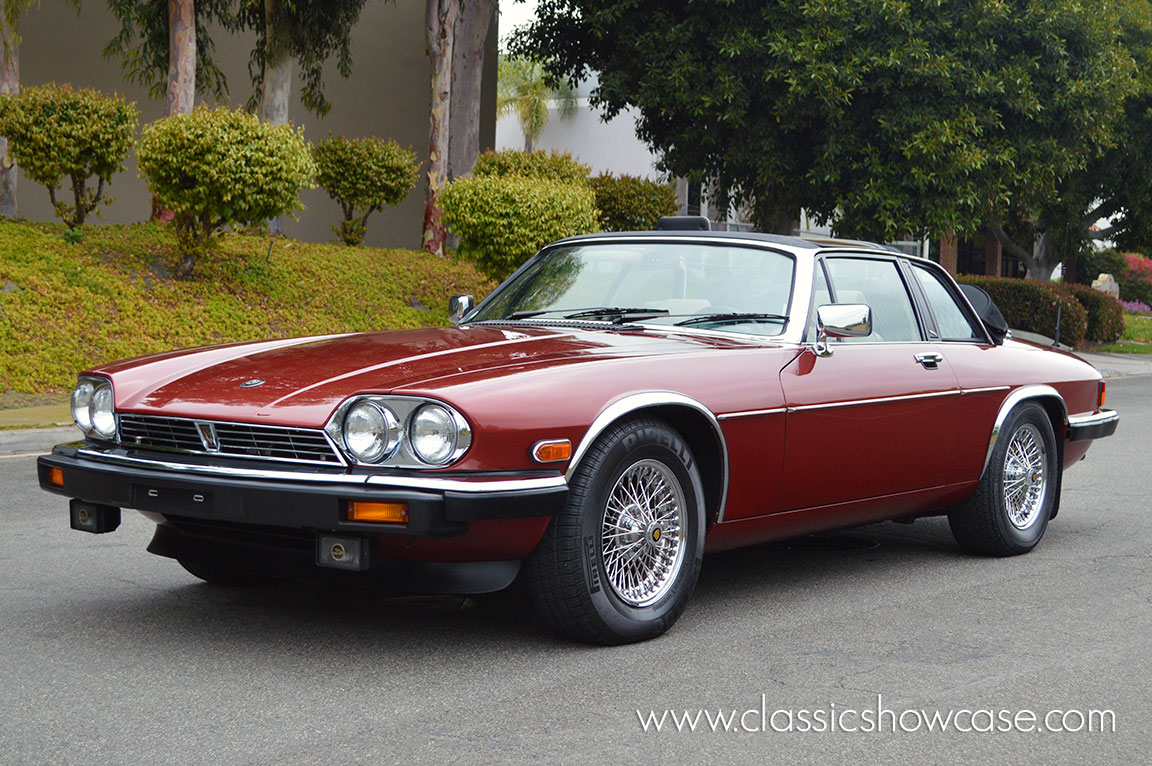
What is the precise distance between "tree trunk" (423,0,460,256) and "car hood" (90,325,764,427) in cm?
1441

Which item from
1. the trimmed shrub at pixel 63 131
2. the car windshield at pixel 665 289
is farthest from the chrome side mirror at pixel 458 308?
the trimmed shrub at pixel 63 131

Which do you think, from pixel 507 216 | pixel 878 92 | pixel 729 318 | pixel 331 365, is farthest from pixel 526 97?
pixel 331 365

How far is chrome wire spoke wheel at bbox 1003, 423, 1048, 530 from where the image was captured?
6426mm

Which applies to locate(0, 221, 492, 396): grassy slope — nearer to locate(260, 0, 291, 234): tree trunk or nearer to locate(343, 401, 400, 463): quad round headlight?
locate(260, 0, 291, 234): tree trunk

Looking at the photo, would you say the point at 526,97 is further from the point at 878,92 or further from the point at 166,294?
the point at 166,294

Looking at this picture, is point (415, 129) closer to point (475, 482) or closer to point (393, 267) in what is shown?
point (393, 267)

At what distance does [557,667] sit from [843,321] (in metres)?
1.89

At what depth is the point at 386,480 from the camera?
402 centimetres

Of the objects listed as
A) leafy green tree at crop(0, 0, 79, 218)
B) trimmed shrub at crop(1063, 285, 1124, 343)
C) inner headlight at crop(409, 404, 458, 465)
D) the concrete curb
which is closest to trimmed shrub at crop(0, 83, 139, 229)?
leafy green tree at crop(0, 0, 79, 218)

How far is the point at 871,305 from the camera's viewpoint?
6.00 metres

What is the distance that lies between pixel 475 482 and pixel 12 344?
10753mm

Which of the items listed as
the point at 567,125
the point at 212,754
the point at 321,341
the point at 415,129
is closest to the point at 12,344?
the point at 321,341

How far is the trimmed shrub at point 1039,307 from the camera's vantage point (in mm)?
26281

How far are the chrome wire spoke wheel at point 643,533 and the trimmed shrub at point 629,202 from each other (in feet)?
54.7
